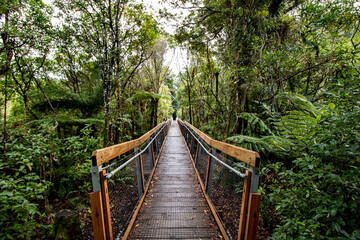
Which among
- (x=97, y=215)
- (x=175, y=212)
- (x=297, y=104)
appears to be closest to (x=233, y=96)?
(x=297, y=104)

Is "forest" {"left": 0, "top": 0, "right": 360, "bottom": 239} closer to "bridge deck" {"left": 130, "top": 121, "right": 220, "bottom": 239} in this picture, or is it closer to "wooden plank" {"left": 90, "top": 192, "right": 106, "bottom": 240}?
"bridge deck" {"left": 130, "top": 121, "right": 220, "bottom": 239}

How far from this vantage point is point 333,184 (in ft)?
4.70

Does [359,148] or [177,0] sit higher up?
[177,0]

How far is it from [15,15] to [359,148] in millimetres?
7315

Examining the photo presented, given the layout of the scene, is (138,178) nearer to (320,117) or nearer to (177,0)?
(320,117)

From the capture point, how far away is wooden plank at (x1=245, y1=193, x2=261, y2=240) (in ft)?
4.69

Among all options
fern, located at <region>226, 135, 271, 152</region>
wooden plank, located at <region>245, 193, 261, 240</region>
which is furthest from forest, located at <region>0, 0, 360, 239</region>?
wooden plank, located at <region>245, 193, 261, 240</region>

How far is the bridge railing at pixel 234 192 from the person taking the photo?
1450 mm

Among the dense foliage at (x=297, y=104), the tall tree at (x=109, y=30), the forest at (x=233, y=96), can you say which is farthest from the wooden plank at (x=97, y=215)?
the tall tree at (x=109, y=30)

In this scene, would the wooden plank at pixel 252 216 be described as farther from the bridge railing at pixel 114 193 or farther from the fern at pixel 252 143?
the fern at pixel 252 143

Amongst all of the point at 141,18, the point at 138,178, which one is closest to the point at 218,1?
the point at 141,18

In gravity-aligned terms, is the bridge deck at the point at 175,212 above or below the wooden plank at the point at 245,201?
below

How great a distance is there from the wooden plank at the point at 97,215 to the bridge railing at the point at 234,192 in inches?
54.2

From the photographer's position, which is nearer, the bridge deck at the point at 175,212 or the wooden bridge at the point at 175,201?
the wooden bridge at the point at 175,201
